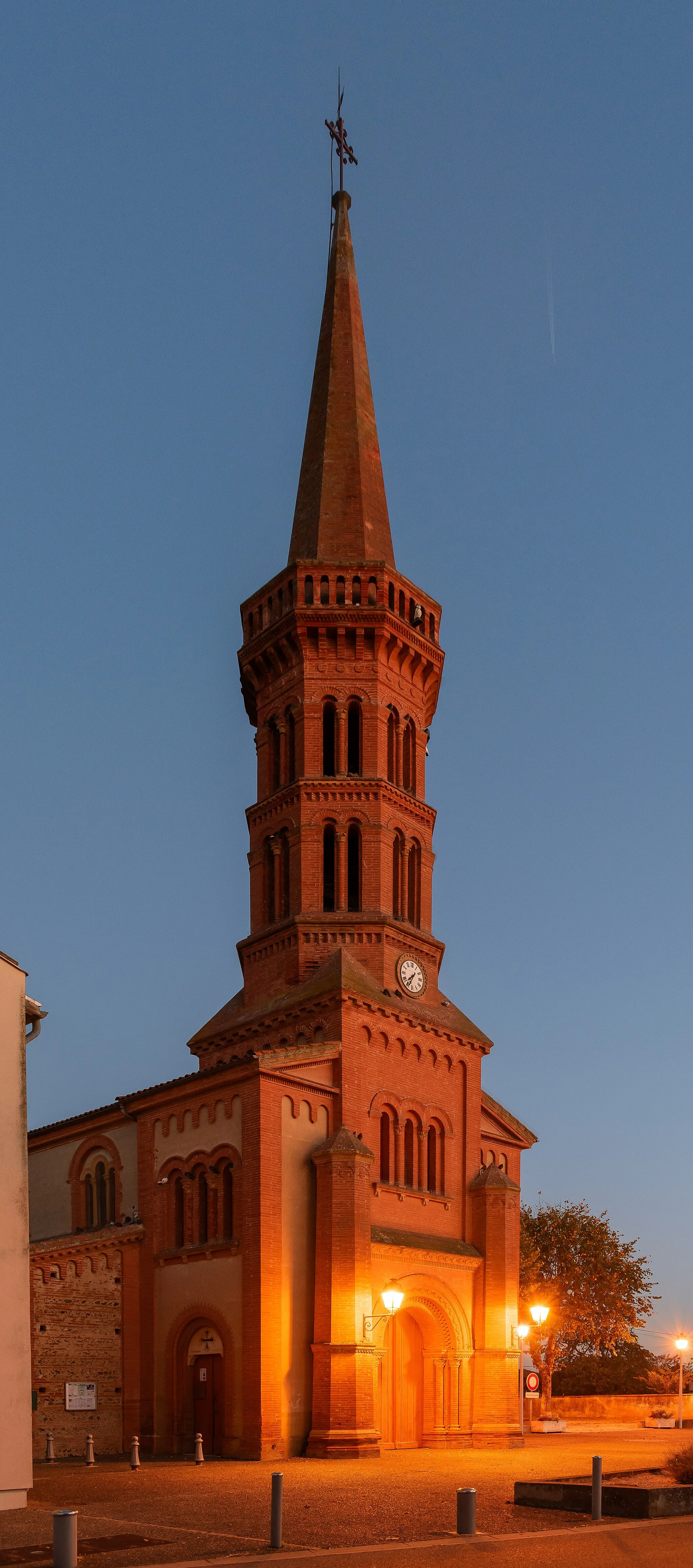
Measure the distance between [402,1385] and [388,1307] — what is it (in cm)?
725

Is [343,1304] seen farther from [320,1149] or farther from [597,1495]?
[597,1495]

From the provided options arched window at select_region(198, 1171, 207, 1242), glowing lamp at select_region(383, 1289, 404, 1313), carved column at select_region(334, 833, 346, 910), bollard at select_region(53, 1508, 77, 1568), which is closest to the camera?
bollard at select_region(53, 1508, 77, 1568)

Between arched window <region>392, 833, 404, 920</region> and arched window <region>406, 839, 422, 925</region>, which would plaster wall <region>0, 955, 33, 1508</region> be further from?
arched window <region>406, 839, 422, 925</region>

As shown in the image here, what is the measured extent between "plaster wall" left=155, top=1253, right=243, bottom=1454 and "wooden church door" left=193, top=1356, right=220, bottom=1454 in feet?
2.53

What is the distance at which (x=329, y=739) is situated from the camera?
42094mm

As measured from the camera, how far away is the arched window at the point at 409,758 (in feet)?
142

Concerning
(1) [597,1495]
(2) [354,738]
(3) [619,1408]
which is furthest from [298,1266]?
(3) [619,1408]

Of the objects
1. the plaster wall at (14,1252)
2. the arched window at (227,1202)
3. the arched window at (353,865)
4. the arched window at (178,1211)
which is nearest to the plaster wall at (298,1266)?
the arched window at (227,1202)

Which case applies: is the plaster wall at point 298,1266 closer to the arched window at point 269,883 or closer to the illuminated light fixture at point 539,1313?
the illuminated light fixture at point 539,1313

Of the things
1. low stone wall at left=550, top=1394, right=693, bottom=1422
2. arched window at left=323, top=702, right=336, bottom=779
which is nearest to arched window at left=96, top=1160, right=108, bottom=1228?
arched window at left=323, top=702, right=336, bottom=779

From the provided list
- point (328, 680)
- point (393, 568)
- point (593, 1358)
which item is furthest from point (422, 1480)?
point (593, 1358)

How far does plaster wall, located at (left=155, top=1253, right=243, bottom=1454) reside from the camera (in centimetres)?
3247

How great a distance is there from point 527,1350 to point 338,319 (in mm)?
43474

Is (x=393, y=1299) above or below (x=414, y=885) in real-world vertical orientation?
below
